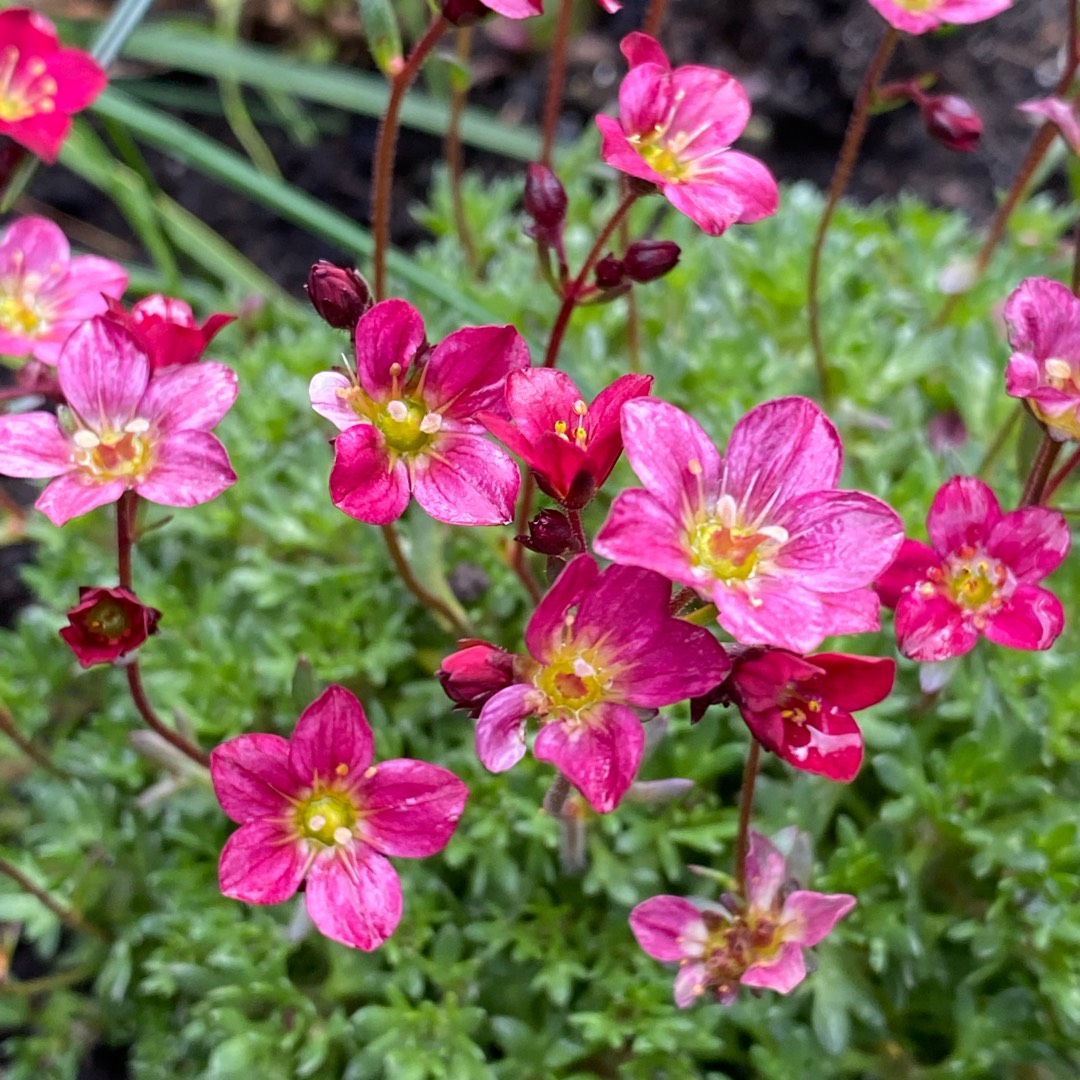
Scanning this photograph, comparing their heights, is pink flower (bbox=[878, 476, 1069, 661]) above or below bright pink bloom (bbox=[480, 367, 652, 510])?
below

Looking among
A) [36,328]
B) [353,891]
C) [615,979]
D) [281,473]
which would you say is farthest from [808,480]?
[281,473]

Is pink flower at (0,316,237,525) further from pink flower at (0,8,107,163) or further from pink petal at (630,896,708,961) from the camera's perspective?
pink petal at (630,896,708,961)

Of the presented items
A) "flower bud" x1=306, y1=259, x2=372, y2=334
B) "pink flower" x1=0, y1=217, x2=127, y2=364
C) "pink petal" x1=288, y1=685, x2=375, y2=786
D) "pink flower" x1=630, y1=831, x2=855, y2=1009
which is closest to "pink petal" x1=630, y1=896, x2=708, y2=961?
"pink flower" x1=630, y1=831, x2=855, y2=1009

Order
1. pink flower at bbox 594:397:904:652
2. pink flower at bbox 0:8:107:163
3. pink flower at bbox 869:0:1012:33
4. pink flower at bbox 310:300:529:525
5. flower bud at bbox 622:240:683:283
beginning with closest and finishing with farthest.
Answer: pink flower at bbox 594:397:904:652
pink flower at bbox 310:300:529:525
flower bud at bbox 622:240:683:283
pink flower at bbox 869:0:1012:33
pink flower at bbox 0:8:107:163

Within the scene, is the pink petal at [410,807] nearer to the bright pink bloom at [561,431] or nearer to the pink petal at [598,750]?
the pink petal at [598,750]

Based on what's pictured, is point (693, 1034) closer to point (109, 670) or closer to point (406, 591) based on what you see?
point (406, 591)

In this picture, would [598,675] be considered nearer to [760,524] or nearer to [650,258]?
[760,524]
